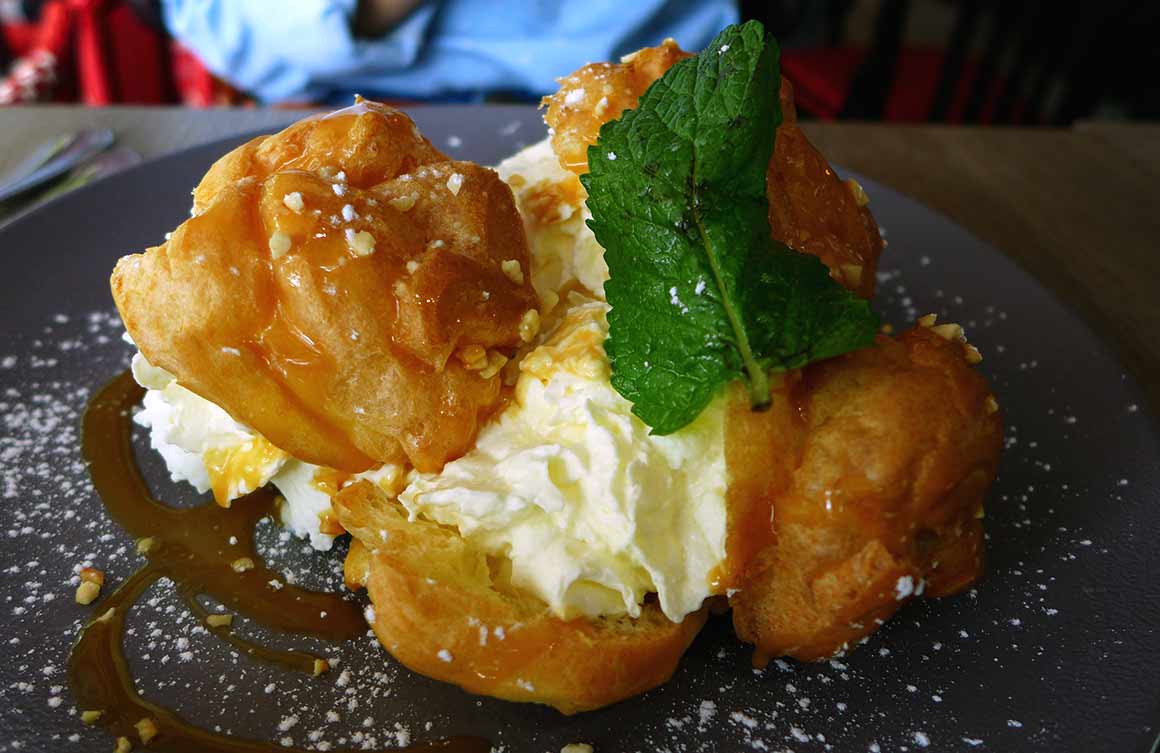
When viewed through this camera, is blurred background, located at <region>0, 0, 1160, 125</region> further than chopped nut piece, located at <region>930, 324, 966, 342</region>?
Yes

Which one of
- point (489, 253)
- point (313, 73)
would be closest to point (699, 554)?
point (489, 253)

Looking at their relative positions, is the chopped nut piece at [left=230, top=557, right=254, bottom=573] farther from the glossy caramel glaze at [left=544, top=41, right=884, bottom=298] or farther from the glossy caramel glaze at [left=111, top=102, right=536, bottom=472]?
the glossy caramel glaze at [left=544, top=41, right=884, bottom=298]

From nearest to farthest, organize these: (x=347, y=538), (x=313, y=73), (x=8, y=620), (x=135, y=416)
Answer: (x=8, y=620), (x=347, y=538), (x=135, y=416), (x=313, y=73)

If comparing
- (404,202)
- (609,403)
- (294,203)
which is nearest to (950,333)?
(609,403)

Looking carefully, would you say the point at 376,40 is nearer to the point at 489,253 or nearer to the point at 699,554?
the point at 489,253

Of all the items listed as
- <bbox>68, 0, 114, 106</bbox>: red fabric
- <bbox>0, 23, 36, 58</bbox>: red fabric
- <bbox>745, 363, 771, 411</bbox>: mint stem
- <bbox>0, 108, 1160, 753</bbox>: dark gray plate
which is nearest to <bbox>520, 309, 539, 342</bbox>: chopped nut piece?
<bbox>745, 363, 771, 411</bbox>: mint stem

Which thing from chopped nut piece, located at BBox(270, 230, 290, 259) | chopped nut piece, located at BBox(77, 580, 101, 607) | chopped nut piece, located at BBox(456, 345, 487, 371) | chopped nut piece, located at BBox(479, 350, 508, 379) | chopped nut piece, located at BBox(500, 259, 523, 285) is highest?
chopped nut piece, located at BBox(270, 230, 290, 259)

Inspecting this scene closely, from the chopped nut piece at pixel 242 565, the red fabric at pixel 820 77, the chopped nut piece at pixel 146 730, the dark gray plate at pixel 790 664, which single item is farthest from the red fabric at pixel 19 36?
the chopped nut piece at pixel 146 730
